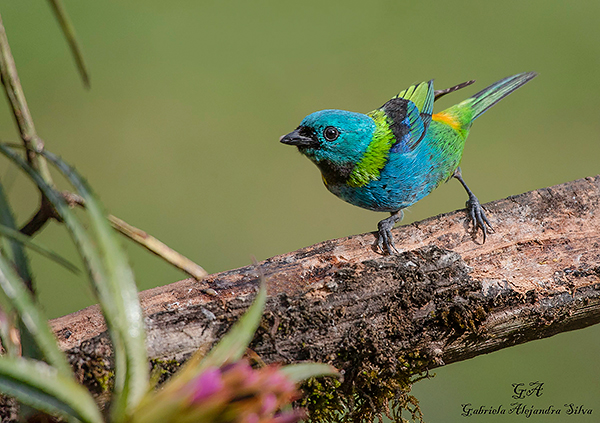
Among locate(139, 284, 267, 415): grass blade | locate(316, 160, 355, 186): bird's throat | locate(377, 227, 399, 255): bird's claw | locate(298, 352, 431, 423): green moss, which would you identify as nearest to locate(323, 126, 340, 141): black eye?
locate(316, 160, 355, 186): bird's throat

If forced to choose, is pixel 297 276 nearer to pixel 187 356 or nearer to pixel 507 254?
pixel 187 356

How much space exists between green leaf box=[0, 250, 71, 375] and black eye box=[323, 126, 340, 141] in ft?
6.39

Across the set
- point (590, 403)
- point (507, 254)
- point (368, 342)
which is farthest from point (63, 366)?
point (590, 403)

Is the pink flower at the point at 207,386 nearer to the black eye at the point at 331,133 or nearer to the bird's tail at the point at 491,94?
the black eye at the point at 331,133

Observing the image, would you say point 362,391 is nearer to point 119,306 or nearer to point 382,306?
point 382,306

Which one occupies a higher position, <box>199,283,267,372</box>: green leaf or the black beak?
the black beak

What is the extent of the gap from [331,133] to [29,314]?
6.52ft

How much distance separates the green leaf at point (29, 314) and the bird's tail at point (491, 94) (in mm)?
3163

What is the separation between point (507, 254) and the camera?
1943mm

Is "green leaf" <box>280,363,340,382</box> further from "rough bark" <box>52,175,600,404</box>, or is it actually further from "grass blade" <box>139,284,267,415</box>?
"rough bark" <box>52,175,600,404</box>

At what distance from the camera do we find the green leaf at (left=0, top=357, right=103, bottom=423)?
841 mm

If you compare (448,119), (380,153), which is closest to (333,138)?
(380,153)

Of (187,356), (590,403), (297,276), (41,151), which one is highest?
(41,151)

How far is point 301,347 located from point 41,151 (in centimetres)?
87
